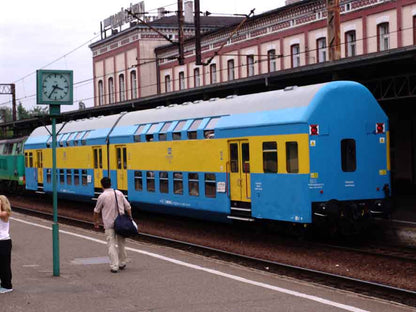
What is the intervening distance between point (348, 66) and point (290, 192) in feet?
17.5

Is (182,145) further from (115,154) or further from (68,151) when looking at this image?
(68,151)

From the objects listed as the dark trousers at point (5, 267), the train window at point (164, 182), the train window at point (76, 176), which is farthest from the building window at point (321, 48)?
the dark trousers at point (5, 267)

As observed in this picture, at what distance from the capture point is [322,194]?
14547 mm

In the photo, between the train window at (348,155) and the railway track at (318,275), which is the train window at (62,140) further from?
the train window at (348,155)

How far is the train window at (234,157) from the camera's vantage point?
16578 millimetres

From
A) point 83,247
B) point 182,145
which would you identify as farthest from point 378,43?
point 83,247

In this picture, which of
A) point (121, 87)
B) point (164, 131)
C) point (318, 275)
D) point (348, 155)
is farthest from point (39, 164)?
point (121, 87)

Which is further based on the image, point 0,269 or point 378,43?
point 378,43

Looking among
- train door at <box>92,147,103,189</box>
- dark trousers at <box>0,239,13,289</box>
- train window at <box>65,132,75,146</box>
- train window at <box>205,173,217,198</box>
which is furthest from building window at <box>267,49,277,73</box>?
dark trousers at <box>0,239,13,289</box>

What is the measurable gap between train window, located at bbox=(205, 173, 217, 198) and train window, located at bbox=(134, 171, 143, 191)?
4.21 m

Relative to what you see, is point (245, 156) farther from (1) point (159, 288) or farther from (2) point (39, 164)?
(2) point (39, 164)

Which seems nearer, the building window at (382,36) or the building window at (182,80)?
the building window at (382,36)

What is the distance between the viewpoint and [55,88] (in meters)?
11.9

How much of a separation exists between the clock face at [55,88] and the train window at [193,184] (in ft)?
22.8
